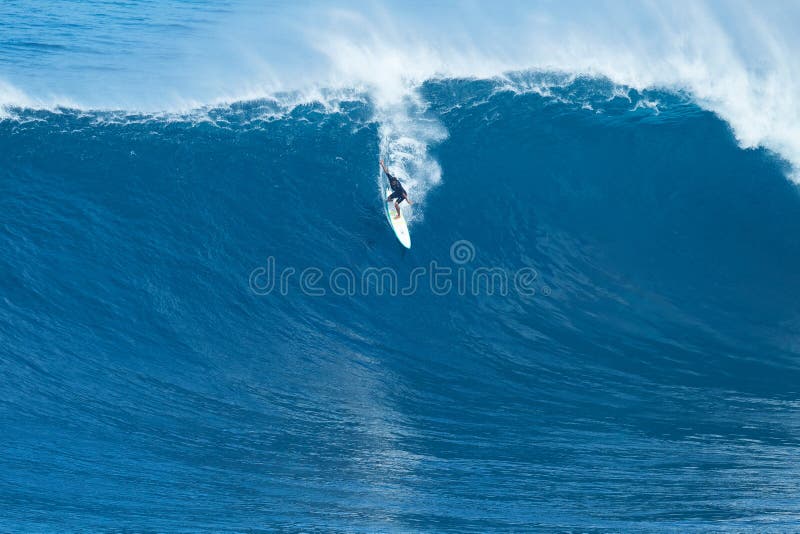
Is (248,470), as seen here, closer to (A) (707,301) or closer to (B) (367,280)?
(B) (367,280)

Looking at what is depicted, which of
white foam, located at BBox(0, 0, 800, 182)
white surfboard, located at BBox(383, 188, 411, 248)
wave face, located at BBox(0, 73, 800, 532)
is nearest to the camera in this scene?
wave face, located at BBox(0, 73, 800, 532)

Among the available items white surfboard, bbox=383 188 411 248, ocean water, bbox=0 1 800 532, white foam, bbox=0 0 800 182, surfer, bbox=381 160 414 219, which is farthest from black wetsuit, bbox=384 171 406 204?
white foam, bbox=0 0 800 182

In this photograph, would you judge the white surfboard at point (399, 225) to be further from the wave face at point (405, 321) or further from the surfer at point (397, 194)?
the wave face at point (405, 321)

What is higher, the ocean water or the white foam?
the white foam

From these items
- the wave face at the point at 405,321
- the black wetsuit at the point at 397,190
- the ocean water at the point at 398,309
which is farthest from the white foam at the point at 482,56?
the black wetsuit at the point at 397,190

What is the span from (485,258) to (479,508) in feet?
24.2

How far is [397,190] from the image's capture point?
21.9 m

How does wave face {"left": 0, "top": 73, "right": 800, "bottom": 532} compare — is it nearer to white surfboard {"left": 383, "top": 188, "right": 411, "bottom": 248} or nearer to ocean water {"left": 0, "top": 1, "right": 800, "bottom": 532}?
ocean water {"left": 0, "top": 1, "right": 800, "bottom": 532}

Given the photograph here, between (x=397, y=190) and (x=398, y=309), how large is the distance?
10.4ft

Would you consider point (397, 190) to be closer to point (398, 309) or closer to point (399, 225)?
point (399, 225)

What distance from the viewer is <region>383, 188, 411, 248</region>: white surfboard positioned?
21844mm

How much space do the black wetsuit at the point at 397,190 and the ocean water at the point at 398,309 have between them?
2.88 ft

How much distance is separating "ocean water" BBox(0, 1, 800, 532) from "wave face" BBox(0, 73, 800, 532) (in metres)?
0.06

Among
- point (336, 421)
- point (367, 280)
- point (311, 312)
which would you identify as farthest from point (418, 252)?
point (336, 421)
